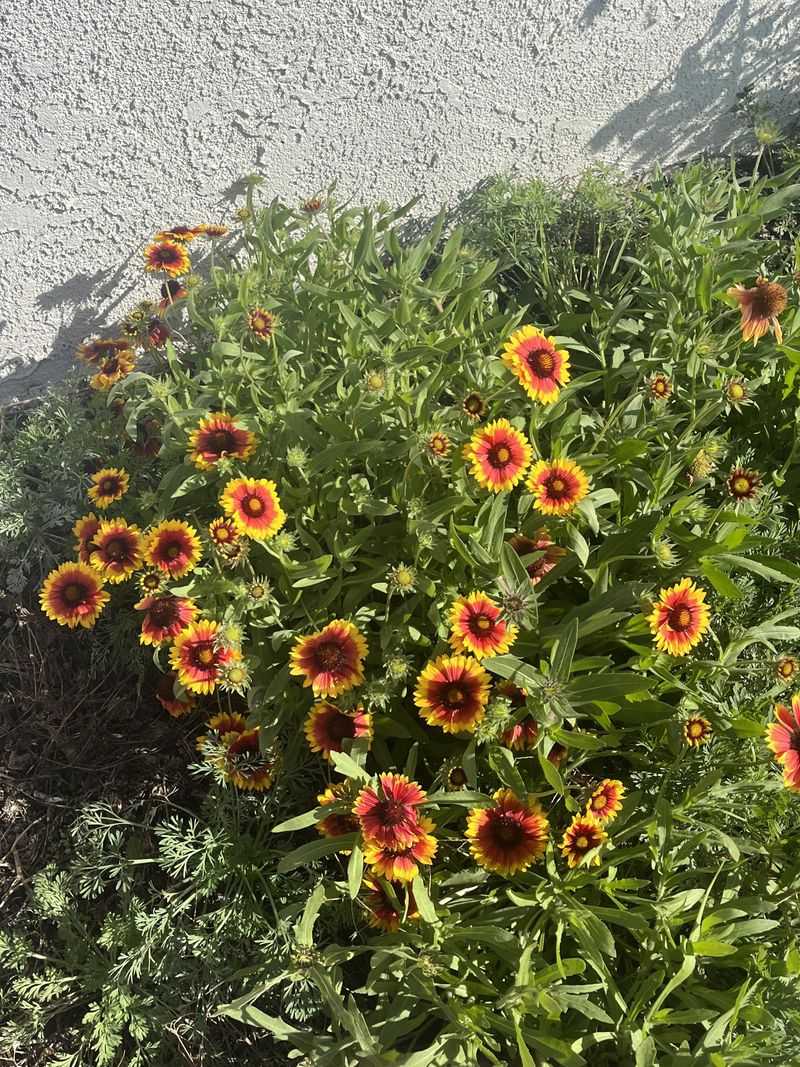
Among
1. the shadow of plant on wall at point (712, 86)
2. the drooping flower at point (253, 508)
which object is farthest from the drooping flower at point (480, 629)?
the shadow of plant on wall at point (712, 86)

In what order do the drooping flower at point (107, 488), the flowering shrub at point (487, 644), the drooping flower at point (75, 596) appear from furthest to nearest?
the drooping flower at point (107, 488), the drooping flower at point (75, 596), the flowering shrub at point (487, 644)

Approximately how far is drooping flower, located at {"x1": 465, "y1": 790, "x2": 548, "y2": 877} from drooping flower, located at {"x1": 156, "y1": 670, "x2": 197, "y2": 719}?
693 millimetres

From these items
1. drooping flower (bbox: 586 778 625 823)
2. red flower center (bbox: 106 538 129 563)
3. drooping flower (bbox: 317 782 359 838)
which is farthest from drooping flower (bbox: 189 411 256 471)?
drooping flower (bbox: 586 778 625 823)

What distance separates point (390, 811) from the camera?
4.57ft

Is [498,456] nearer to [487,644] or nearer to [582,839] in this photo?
[487,644]

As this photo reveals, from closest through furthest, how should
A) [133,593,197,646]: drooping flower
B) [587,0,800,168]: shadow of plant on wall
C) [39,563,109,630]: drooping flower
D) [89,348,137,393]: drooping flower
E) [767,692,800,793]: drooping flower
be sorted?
[767,692,800,793]: drooping flower, [133,593,197,646]: drooping flower, [39,563,109,630]: drooping flower, [89,348,137,393]: drooping flower, [587,0,800,168]: shadow of plant on wall

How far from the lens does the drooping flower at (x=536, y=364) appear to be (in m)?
1.56

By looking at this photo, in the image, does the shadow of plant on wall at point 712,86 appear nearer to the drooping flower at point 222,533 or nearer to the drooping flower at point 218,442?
the drooping flower at point 218,442

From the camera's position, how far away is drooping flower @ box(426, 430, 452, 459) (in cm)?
158

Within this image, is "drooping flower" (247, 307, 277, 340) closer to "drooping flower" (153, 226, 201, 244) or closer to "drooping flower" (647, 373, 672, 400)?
"drooping flower" (153, 226, 201, 244)

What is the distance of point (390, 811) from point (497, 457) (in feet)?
2.10

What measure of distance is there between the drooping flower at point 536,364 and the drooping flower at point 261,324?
0.51 m

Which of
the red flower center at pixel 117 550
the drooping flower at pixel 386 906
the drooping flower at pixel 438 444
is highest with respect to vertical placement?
the red flower center at pixel 117 550

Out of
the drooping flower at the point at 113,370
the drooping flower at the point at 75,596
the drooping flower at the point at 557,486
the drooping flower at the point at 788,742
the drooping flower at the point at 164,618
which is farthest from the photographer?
the drooping flower at the point at 113,370
